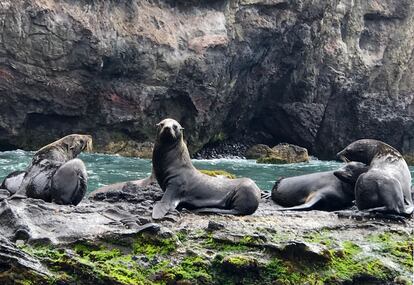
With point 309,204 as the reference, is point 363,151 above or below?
above

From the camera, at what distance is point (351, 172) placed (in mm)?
10039

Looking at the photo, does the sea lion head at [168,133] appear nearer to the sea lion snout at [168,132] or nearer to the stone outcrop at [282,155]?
the sea lion snout at [168,132]

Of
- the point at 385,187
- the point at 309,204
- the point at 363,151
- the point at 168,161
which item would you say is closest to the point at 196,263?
the point at 168,161

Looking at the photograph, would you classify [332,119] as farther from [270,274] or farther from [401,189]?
[270,274]

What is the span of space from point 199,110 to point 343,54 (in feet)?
35.8

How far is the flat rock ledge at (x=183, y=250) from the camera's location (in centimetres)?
624

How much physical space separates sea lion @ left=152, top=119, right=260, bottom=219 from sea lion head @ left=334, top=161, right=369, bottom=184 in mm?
1400

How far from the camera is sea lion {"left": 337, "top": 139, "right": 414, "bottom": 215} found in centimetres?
905

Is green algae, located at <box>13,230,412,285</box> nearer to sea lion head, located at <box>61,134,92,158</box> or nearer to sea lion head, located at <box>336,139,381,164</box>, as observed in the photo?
sea lion head, located at <box>336,139,381,164</box>

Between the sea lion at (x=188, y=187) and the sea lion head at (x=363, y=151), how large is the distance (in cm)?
200

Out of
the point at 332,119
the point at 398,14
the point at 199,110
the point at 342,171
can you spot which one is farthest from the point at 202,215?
the point at 398,14

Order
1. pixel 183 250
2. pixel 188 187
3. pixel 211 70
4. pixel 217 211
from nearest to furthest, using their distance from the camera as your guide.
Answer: pixel 183 250 < pixel 217 211 < pixel 188 187 < pixel 211 70

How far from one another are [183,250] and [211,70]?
94.8 feet

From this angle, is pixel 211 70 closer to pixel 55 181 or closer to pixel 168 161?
pixel 168 161
